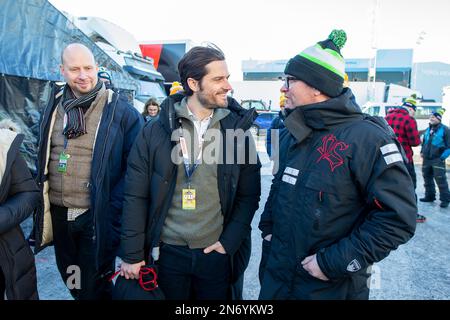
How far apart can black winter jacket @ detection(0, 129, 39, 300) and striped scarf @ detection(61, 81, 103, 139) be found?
0.31m

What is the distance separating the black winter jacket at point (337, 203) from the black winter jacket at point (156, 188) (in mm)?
315

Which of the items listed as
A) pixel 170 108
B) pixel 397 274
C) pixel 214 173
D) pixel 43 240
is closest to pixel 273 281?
pixel 214 173

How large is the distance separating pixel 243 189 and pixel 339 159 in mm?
714

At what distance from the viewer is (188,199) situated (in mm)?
1965

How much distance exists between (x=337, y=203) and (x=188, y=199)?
0.87 m

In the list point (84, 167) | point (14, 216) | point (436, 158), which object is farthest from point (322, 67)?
point (436, 158)

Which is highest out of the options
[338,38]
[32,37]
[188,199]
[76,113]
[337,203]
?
[32,37]

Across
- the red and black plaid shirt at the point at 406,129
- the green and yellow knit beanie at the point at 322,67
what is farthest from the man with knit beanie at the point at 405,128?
the green and yellow knit beanie at the point at 322,67

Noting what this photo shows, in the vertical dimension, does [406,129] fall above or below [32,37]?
below

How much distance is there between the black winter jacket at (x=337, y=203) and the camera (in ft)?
4.67

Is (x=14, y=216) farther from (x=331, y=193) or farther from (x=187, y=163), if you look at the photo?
(x=331, y=193)

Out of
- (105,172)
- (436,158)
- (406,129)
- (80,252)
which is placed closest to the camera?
(105,172)

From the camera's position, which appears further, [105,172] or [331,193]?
[105,172]

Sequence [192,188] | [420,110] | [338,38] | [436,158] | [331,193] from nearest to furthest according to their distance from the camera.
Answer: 1. [331,193]
2. [338,38]
3. [192,188]
4. [436,158]
5. [420,110]
